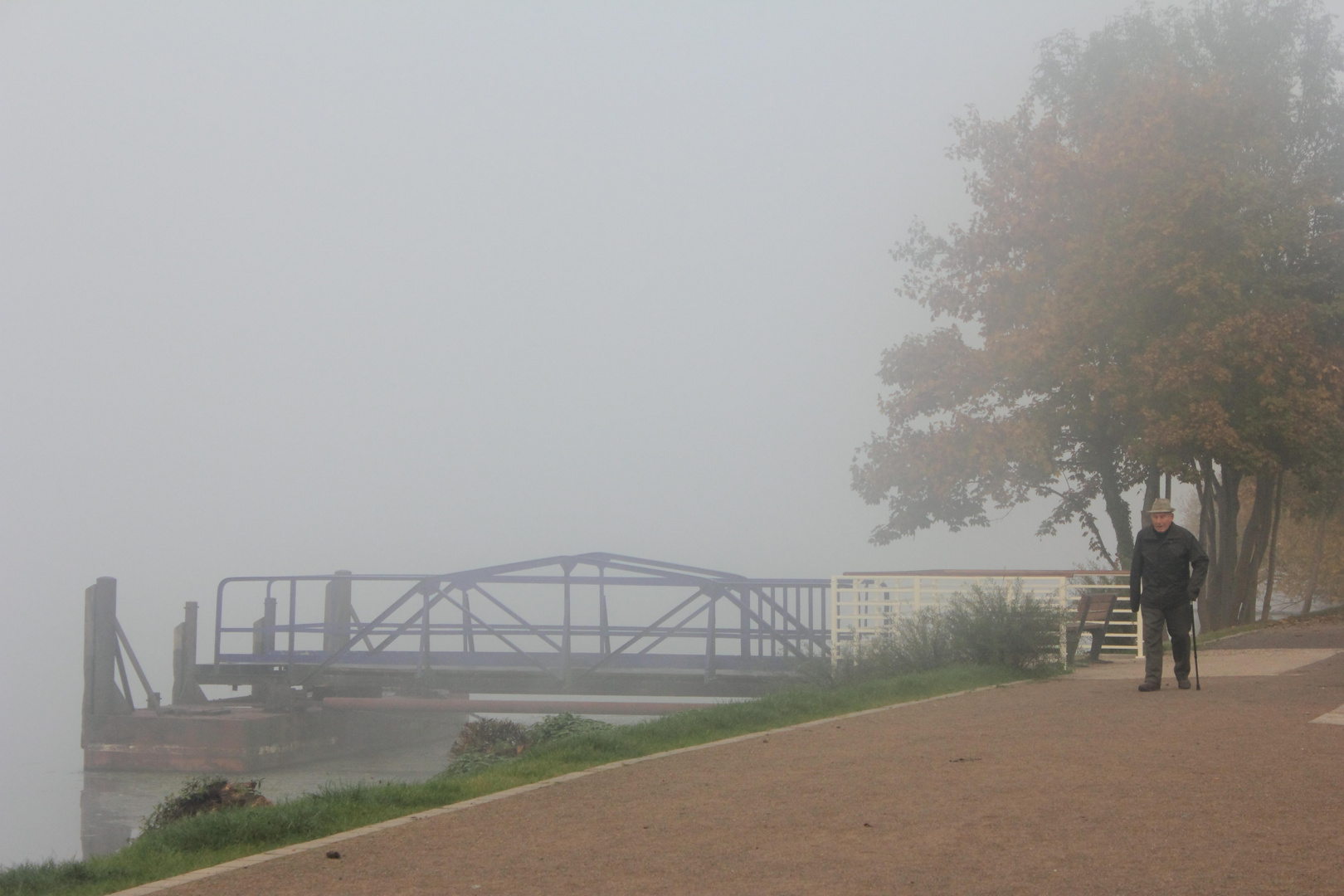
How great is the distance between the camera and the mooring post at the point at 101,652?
928 inches

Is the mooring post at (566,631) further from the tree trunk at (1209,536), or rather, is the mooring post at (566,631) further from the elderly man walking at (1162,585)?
the tree trunk at (1209,536)

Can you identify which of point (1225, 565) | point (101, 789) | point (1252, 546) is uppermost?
point (1252, 546)

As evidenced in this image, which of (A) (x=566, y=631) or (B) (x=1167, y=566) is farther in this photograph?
(A) (x=566, y=631)

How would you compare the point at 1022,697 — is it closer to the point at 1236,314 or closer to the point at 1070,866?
the point at 1070,866

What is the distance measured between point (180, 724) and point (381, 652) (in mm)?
3558

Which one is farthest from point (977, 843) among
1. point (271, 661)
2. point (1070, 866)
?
point (271, 661)

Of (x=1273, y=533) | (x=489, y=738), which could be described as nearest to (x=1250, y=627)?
(x=1273, y=533)

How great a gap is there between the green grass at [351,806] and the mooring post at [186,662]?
1598cm

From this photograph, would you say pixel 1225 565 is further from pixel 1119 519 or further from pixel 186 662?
pixel 186 662

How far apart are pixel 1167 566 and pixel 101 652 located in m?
19.3

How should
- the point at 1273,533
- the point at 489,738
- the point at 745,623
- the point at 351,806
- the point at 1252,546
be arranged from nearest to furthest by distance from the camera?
the point at 351,806, the point at 489,738, the point at 745,623, the point at 1252,546, the point at 1273,533

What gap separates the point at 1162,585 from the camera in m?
12.0

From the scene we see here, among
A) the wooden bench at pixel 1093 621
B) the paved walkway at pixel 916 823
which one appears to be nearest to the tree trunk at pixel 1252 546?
the wooden bench at pixel 1093 621

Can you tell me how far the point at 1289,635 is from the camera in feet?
72.2
